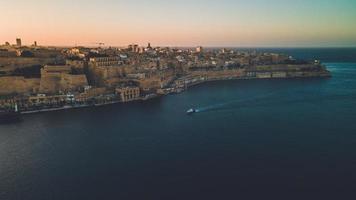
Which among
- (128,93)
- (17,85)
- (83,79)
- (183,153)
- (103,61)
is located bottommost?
(183,153)

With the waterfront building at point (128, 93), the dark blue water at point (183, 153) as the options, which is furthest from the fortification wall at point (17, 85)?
the waterfront building at point (128, 93)

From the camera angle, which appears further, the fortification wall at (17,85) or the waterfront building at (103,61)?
the waterfront building at (103,61)

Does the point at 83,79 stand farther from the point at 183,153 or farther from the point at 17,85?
the point at 183,153

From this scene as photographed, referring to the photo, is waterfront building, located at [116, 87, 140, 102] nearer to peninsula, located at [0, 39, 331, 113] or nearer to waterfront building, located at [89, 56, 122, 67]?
peninsula, located at [0, 39, 331, 113]

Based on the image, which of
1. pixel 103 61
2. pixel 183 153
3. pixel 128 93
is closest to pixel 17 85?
pixel 128 93

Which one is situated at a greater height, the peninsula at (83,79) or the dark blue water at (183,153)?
the peninsula at (83,79)

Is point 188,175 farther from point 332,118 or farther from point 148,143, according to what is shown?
point 332,118

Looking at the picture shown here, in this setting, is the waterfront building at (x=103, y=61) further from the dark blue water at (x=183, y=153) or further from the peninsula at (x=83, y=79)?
the dark blue water at (x=183, y=153)

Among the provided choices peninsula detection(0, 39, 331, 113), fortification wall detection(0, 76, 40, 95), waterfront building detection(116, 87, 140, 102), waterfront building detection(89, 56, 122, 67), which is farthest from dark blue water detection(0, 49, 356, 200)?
waterfront building detection(89, 56, 122, 67)
